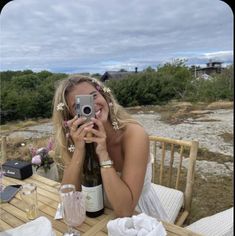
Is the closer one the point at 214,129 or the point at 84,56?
the point at 84,56

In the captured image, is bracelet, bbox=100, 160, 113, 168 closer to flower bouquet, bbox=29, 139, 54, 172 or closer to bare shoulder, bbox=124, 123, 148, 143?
bare shoulder, bbox=124, 123, 148, 143

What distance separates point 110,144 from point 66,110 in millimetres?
236

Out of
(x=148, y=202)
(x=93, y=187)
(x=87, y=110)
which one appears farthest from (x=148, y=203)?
(x=87, y=110)

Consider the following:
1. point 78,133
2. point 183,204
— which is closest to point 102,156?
point 78,133

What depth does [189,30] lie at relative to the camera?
32.8 inches

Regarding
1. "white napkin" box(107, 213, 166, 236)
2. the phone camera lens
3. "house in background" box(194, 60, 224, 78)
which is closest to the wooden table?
"white napkin" box(107, 213, 166, 236)

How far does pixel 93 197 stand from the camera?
81 cm

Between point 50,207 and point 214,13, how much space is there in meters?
0.80

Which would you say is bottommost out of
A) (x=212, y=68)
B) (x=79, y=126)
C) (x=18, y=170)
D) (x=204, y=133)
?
(x=204, y=133)

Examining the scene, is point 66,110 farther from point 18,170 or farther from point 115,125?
point 18,170

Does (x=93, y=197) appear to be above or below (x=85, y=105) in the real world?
below

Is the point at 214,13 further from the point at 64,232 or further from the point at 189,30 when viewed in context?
the point at 64,232

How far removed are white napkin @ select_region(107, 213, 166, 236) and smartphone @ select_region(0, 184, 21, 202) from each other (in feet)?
1.79

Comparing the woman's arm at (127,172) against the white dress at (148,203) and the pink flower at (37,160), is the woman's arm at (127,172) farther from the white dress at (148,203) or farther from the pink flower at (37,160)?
the pink flower at (37,160)
